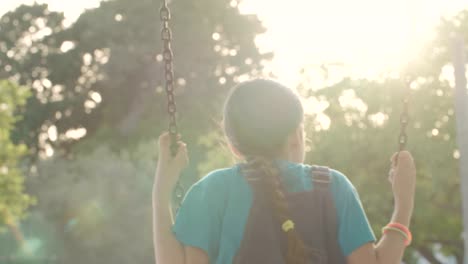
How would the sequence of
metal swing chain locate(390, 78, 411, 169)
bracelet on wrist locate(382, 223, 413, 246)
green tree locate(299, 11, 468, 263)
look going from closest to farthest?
bracelet on wrist locate(382, 223, 413, 246), metal swing chain locate(390, 78, 411, 169), green tree locate(299, 11, 468, 263)

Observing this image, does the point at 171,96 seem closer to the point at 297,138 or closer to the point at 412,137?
the point at 297,138

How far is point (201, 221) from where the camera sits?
10.0 ft

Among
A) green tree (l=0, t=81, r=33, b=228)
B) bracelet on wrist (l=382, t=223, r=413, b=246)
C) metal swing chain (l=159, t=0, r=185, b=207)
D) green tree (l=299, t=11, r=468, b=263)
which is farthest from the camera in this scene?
green tree (l=299, t=11, r=468, b=263)

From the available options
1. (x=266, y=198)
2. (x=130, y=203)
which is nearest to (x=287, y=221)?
(x=266, y=198)

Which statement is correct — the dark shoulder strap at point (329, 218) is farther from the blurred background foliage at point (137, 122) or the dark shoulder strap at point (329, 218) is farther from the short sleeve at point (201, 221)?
the blurred background foliage at point (137, 122)

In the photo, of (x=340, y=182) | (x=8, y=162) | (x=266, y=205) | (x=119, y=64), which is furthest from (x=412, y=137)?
(x=266, y=205)

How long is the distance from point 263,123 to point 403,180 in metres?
0.72

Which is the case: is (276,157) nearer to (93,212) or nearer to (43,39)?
(93,212)

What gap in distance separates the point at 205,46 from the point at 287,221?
136 feet

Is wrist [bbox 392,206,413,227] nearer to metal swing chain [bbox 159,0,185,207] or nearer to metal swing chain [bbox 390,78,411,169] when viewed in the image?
metal swing chain [bbox 390,78,411,169]

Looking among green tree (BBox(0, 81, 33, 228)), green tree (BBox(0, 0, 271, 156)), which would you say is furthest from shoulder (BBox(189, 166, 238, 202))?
green tree (BBox(0, 0, 271, 156))

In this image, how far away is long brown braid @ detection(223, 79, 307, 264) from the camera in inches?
119

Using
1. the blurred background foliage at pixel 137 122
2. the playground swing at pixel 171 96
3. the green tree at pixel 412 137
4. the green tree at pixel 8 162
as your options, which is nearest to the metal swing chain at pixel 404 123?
the playground swing at pixel 171 96

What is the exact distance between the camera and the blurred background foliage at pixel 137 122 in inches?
1028
